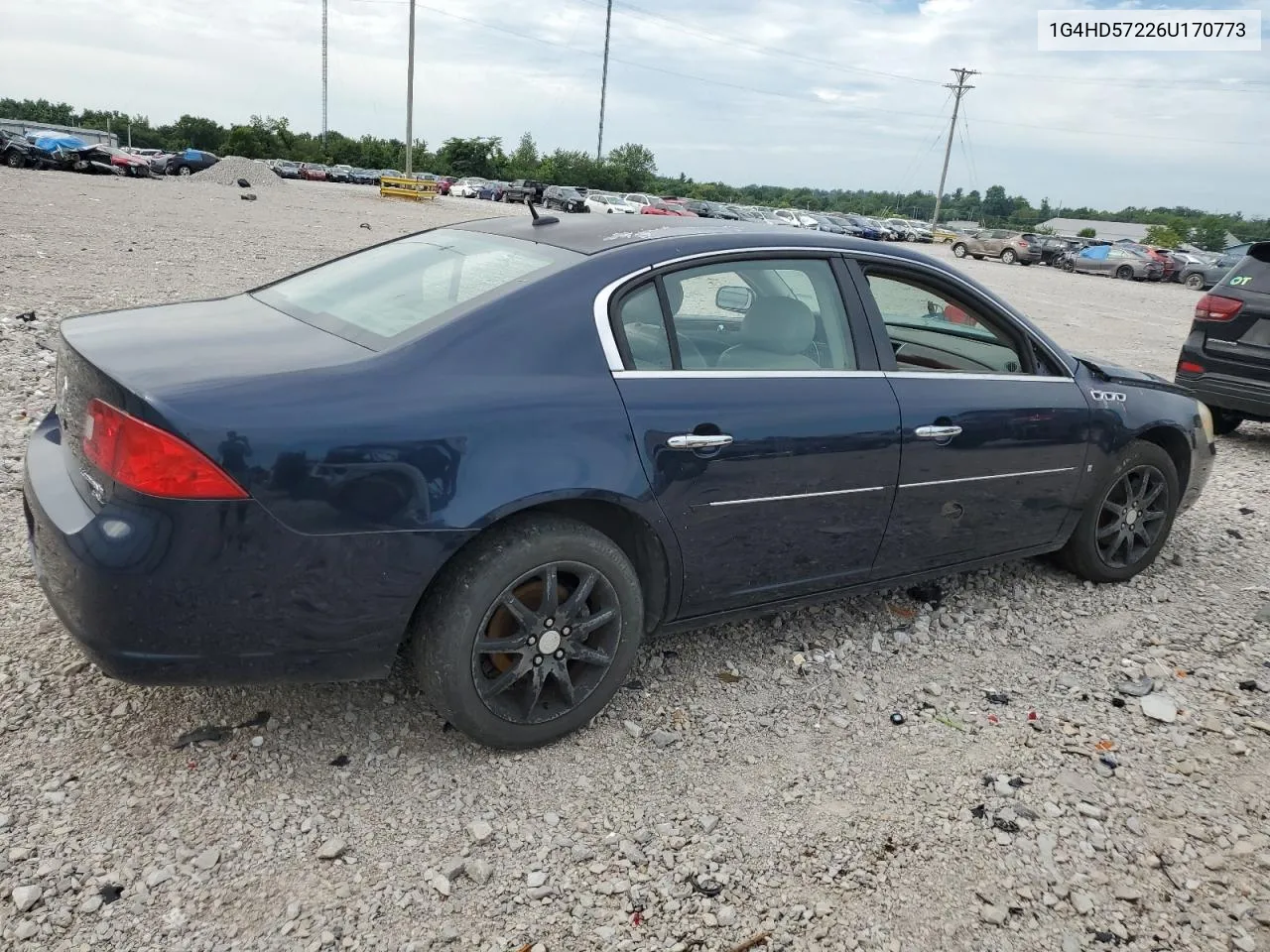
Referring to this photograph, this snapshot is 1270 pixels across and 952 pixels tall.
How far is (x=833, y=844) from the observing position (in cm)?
272

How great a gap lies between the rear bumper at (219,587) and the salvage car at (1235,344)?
6.88 meters

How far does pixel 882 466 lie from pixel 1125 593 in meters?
1.99

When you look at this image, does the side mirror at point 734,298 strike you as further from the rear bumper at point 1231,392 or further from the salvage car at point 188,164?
the salvage car at point 188,164

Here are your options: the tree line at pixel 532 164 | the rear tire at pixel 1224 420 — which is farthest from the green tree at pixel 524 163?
the rear tire at pixel 1224 420

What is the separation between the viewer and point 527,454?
2.71 meters

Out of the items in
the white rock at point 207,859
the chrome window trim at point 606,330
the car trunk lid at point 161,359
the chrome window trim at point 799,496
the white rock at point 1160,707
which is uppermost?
the chrome window trim at point 606,330

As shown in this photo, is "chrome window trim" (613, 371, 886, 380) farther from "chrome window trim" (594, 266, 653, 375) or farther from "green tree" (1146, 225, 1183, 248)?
"green tree" (1146, 225, 1183, 248)

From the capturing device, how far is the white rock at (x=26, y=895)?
2.24 m

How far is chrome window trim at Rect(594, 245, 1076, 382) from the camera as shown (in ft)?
9.80

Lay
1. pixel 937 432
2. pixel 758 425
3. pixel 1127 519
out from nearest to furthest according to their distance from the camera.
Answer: pixel 758 425 → pixel 937 432 → pixel 1127 519

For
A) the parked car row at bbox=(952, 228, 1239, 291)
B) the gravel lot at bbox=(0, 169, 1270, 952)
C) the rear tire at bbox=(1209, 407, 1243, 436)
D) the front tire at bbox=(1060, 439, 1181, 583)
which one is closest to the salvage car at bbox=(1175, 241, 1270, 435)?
the rear tire at bbox=(1209, 407, 1243, 436)

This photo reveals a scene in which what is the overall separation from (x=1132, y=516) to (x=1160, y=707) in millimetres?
1291

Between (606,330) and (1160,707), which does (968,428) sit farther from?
(606,330)

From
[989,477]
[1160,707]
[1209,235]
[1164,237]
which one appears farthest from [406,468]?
[1209,235]
